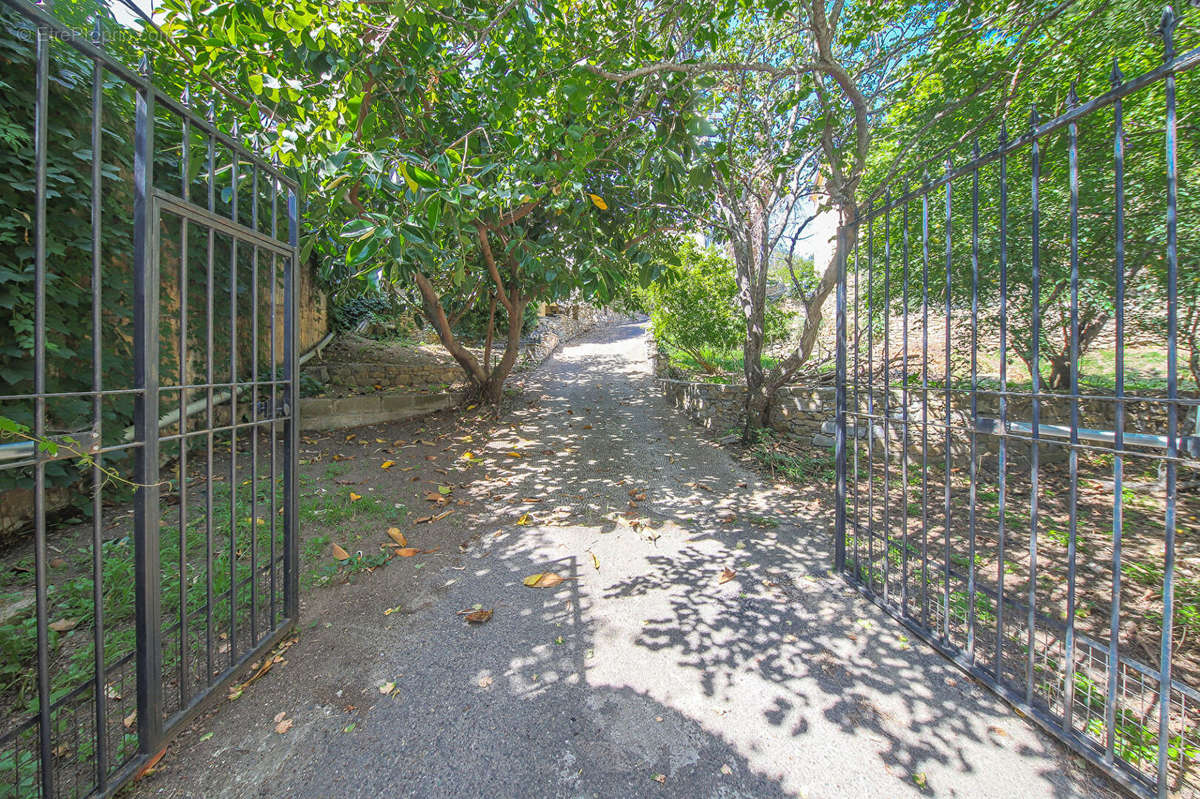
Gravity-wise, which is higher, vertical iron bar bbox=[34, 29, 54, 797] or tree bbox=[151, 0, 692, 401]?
tree bbox=[151, 0, 692, 401]

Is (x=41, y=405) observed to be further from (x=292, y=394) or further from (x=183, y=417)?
(x=292, y=394)

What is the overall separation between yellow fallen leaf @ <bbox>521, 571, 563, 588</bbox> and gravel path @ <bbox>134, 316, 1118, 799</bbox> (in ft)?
0.23

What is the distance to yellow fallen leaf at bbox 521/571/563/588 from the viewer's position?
10.5ft

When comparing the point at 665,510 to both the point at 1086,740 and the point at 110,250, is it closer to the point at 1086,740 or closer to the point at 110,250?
the point at 1086,740

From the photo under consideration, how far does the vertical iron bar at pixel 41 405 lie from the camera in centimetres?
132

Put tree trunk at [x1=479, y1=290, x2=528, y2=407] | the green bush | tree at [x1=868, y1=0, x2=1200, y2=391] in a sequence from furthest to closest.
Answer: the green bush, tree trunk at [x1=479, y1=290, x2=528, y2=407], tree at [x1=868, y1=0, x2=1200, y2=391]

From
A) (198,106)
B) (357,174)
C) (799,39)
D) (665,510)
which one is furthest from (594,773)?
(799,39)

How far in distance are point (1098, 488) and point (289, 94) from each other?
27.6ft

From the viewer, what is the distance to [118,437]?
382 centimetres

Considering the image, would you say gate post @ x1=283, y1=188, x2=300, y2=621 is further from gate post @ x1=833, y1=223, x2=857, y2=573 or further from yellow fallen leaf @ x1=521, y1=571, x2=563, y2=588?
gate post @ x1=833, y1=223, x2=857, y2=573

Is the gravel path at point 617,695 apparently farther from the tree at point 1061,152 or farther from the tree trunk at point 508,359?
the tree trunk at point 508,359

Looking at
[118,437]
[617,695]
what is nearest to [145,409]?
[617,695]

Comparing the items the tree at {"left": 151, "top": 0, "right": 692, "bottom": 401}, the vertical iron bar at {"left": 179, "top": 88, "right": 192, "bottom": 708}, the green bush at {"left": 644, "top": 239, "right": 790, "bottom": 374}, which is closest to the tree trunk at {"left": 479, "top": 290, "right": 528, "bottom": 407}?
the tree at {"left": 151, "top": 0, "right": 692, "bottom": 401}

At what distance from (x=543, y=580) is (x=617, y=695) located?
3.78 feet
